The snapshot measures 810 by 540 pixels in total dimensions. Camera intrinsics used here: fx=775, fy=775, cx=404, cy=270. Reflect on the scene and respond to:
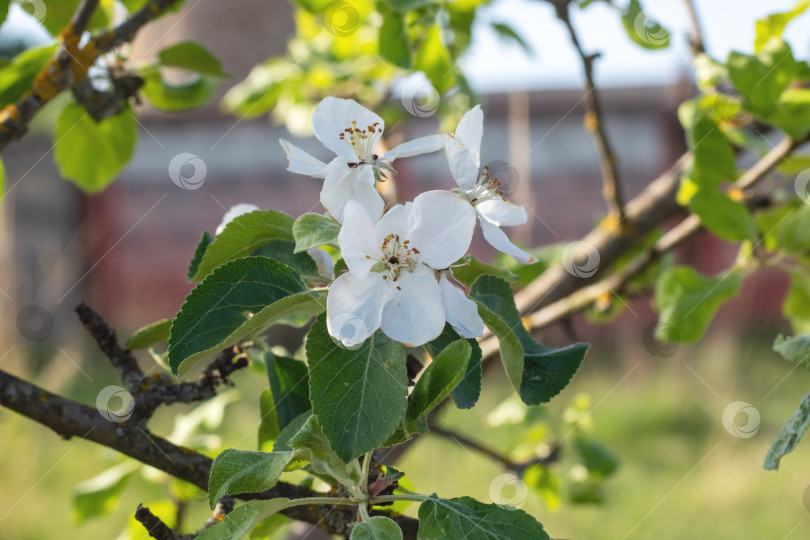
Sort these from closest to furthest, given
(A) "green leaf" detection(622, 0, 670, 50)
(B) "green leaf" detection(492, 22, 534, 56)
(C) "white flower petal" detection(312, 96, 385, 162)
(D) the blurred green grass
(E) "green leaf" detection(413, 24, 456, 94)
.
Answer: (C) "white flower petal" detection(312, 96, 385, 162), (A) "green leaf" detection(622, 0, 670, 50), (E) "green leaf" detection(413, 24, 456, 94), (B) "green leaf" detection(492, 22, 534, 56), (D) the blurred green grass

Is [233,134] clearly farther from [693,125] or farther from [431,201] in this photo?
[431,201]

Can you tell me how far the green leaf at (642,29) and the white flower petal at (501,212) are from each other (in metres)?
0.35

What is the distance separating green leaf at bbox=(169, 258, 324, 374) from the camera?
18.9 inches

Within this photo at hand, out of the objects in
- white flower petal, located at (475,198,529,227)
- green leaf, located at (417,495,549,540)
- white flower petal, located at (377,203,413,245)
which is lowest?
green leaf, located at (417,495,549,540)

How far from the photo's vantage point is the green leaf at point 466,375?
1.62 ft

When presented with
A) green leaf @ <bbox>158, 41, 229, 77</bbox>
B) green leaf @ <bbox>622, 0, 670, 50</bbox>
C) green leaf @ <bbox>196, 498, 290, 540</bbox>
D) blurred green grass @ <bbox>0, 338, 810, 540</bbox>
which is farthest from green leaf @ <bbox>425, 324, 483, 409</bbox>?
blurred green grass @ <bbox>0, 338, 810, 540</bbox>

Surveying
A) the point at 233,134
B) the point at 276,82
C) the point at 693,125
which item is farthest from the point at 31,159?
the point at 693,125

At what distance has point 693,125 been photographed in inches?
36.7

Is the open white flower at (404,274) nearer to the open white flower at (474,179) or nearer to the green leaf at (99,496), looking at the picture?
the open white flower at (474,179)

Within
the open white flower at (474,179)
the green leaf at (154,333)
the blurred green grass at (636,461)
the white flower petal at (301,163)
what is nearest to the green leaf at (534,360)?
the open white flower at (474,179)

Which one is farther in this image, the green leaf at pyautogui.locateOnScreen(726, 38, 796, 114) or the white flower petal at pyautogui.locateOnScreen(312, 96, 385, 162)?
the green leaf at pyautogui.locateOnScreen(726, 38, 796, 114)

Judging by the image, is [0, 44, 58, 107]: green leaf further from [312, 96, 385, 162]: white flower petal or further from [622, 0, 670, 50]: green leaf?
[622, 0, 670, 50]: green leaf

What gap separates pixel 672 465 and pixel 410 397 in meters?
2.65

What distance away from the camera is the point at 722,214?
90cm
